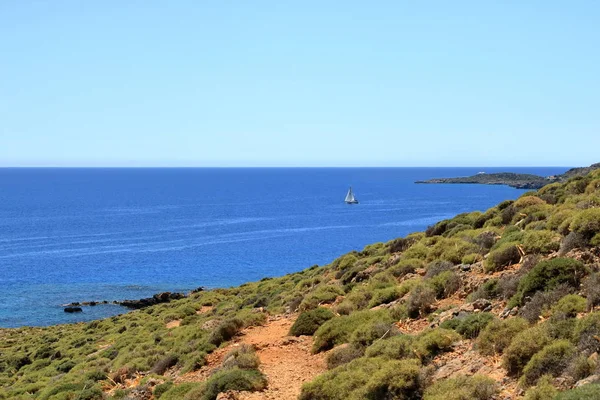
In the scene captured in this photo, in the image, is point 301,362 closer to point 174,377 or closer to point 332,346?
point 332,346

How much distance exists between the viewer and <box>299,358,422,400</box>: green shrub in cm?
1038

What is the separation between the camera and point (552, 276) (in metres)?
12.5

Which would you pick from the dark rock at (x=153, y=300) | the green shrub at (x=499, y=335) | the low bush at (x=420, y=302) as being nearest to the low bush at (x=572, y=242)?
the low bush at (x=420, y=302)

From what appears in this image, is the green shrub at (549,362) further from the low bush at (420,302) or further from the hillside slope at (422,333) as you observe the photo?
the low bush at (420,302)

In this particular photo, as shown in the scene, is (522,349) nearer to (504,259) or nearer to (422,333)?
(422,333)

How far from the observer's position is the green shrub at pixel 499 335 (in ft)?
35.0

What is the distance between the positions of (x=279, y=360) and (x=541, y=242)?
27.6 ft

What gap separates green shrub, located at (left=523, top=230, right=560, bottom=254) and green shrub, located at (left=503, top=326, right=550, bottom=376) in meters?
5.96

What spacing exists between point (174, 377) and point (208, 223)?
331 ft

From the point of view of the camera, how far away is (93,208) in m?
146

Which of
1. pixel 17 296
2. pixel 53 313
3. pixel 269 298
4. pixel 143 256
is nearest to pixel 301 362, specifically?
pixel 269 298

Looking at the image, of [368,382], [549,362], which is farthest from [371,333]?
[549,362]

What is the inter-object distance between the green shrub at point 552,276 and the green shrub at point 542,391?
4188 mm

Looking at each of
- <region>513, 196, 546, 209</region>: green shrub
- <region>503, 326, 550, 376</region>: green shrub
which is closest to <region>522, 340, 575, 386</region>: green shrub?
<region>503, 326, 550, 376</region>: green shrub
